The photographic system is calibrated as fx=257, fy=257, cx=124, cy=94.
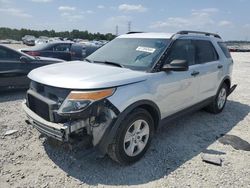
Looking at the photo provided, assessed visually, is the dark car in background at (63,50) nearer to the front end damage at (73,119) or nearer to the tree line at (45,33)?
the front end damage at (73,119)

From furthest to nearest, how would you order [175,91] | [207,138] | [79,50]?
[79,50] < [207,138] < [175,91]

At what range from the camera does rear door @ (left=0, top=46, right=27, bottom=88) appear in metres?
6.71

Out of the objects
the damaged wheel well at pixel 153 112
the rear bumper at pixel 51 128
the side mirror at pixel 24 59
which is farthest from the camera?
the side mirror at pixel 24 59

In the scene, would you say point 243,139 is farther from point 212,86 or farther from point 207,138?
point 212,86

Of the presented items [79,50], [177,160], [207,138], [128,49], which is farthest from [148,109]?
[79,50]

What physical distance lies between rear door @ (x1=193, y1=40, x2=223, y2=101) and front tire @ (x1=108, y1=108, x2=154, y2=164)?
1719 millimetres

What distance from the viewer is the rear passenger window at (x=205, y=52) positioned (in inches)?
198

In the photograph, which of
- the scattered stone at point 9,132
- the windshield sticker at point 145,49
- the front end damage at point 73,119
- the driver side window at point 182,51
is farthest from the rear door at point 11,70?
the driver side window at point 182,51

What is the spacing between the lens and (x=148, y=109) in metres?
3.80

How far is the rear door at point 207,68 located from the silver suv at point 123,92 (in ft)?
0.07

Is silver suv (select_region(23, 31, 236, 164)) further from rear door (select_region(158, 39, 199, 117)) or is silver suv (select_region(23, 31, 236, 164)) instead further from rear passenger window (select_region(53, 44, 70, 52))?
rear passenger window (select_region(53, 44, 70, 52))

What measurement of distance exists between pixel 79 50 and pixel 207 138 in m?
8.60

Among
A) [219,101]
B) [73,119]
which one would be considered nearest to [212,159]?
[73,119]

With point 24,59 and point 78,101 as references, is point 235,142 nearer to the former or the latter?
point 78,101
